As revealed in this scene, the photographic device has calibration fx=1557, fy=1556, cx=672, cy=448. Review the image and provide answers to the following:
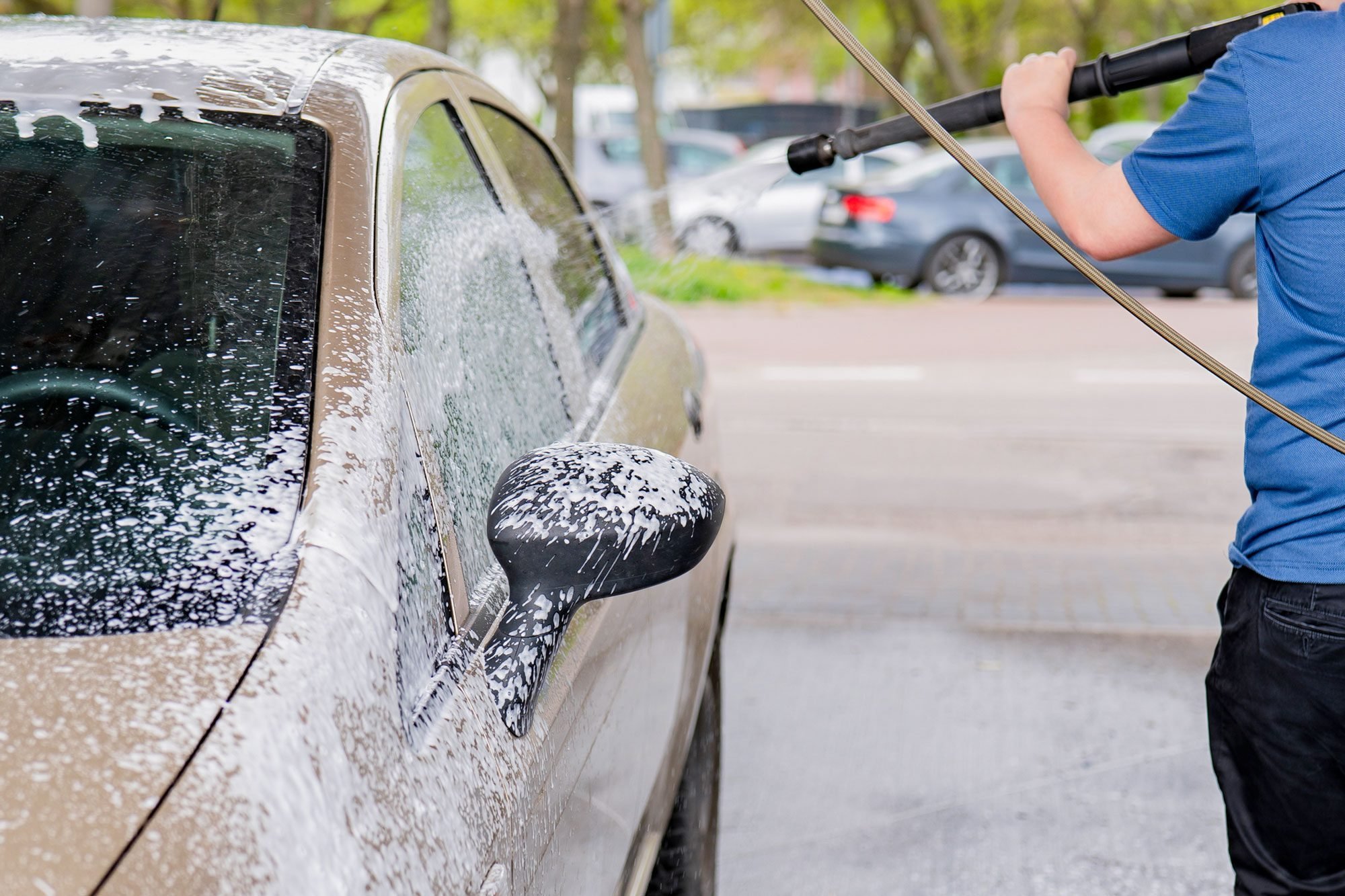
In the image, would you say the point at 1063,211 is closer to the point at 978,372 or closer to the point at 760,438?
the point at 760,438

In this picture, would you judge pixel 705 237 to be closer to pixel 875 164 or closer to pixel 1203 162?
pixel 1203 162

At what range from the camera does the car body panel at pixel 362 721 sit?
43.8 inches

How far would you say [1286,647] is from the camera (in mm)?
1958

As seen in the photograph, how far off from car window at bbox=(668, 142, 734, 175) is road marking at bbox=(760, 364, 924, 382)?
12.3 metres

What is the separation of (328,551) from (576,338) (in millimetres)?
1380

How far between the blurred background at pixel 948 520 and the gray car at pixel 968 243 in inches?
1.1

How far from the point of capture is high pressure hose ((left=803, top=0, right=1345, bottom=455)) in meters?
1.81

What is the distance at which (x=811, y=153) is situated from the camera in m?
2.41

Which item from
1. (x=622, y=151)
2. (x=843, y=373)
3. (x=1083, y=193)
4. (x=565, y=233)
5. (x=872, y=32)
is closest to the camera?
(x=1083, y=193)

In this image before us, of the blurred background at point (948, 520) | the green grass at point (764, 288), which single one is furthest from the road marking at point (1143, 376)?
the green grass at point (764, 288)

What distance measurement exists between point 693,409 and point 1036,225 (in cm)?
134

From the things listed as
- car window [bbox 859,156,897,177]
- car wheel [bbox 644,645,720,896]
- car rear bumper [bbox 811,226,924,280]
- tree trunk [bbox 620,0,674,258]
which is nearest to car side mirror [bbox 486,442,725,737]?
car wheel [bbox 644,645,720,896]

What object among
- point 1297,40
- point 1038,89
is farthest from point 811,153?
point 1297,40

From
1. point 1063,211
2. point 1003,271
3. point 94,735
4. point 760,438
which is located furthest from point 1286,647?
point 1003,271
